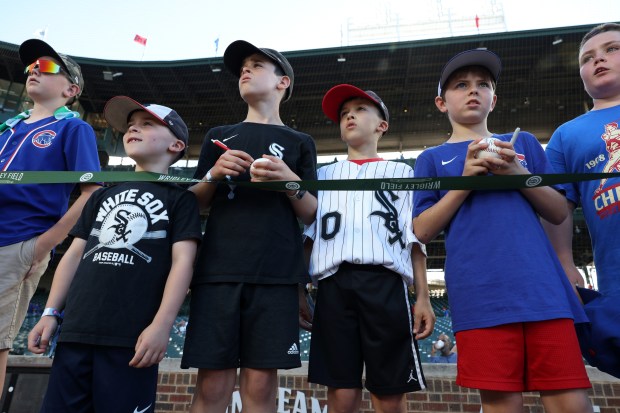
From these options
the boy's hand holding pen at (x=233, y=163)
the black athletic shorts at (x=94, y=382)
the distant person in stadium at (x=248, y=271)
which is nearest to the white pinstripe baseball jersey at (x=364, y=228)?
the distant person in stadium at (x=248, y=271)

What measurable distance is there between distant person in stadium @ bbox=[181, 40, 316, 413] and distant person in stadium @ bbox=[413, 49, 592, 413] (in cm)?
53

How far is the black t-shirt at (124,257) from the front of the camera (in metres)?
1.50

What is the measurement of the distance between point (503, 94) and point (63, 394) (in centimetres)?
1624

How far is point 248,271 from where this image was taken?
162 cm

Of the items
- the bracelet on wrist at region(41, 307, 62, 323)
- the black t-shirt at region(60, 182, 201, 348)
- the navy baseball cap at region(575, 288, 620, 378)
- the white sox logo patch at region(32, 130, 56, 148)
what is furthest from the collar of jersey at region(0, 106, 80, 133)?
the navy baseball cap at region(575, 288, 620, 378)

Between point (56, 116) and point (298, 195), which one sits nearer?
point (298, 195)

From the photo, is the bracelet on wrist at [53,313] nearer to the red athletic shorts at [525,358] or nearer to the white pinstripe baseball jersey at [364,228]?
the white pinstripe baseball jersey at [364,228]

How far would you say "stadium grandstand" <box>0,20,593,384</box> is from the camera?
44.0 feet

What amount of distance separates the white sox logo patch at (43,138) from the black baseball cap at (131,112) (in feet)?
1.16

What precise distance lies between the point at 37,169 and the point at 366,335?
173 centimetres

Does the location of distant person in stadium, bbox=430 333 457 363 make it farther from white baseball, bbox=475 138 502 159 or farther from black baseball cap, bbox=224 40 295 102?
white baseball, bbox=475 138 502 159

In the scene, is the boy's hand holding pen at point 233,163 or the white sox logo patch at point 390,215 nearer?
the boy's hand holding pen at point 233,163

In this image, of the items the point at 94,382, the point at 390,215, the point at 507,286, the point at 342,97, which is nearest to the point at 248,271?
the point at 94,382

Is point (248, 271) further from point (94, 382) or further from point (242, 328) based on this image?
point (94, 382)
